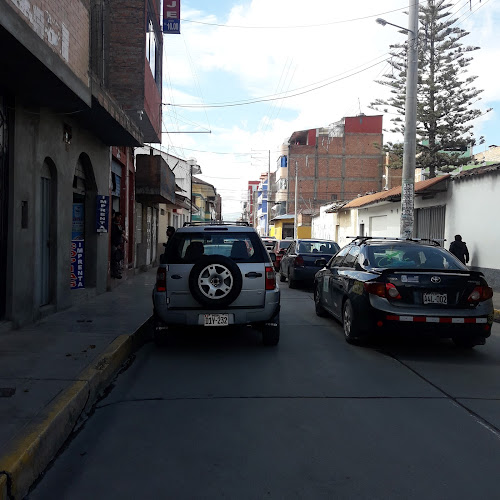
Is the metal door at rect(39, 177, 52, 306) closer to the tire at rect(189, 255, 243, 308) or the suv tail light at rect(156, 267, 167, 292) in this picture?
the suv tail light at rect(156, 267, 167, 292)

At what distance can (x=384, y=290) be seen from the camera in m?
6.79

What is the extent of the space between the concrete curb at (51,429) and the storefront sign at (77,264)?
5.82 meters

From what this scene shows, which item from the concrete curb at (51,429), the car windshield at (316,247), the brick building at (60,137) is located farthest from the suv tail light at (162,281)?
the car windshield at (316,247)

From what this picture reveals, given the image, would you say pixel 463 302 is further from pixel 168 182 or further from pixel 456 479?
pixel 168 182

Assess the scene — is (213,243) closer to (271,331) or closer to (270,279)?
(270,279)

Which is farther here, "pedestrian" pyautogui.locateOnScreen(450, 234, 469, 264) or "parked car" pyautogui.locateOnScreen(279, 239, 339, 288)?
"pedestrian" pyautogui.locateOnScreen(450, 234, 469, 264)

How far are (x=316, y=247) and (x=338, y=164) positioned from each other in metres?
51.7

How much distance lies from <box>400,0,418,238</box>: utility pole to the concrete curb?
1112cm

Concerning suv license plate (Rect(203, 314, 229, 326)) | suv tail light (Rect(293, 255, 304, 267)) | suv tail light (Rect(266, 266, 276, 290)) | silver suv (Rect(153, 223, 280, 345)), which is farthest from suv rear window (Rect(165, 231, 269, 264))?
suv tail light (Rect(293, 255, 304, 267))

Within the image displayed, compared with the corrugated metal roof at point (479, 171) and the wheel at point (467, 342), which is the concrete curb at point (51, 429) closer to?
the wheel at point (467, 342)

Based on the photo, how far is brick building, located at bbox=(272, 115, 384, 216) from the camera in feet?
214

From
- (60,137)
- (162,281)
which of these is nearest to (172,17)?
(60,137)

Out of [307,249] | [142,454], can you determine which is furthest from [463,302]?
[307,249]

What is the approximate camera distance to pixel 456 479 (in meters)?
3.34
